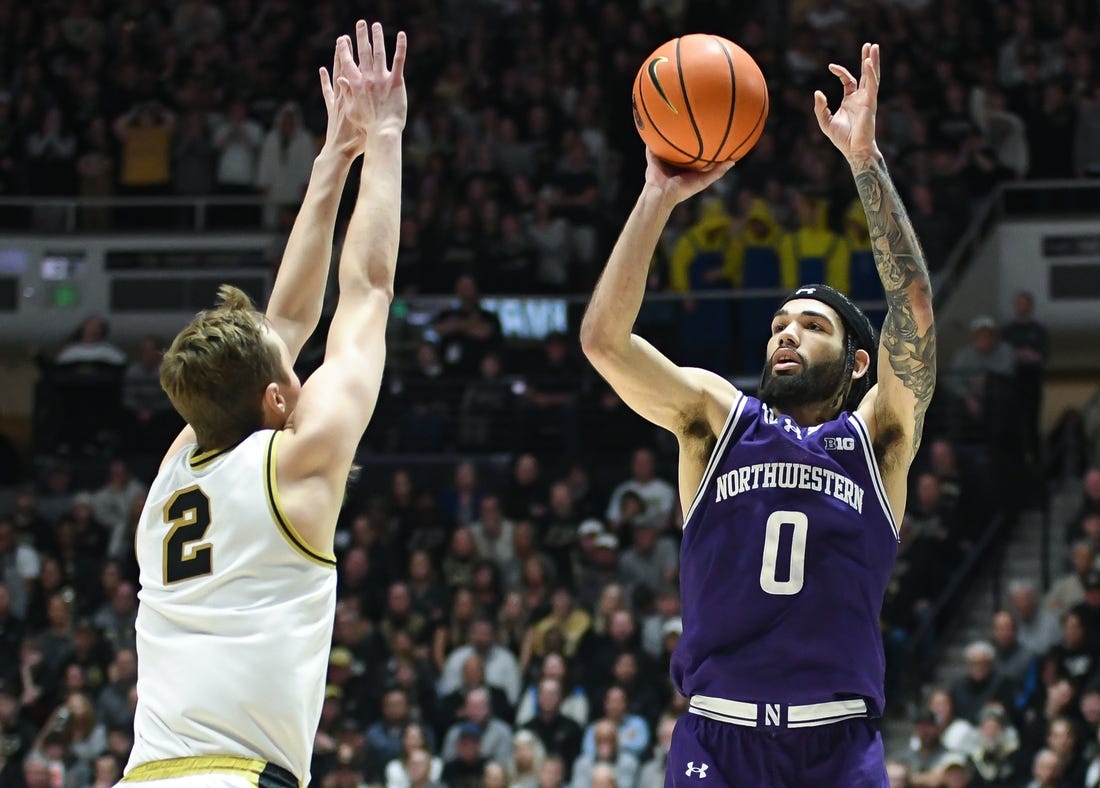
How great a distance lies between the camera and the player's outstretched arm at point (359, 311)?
400 cm

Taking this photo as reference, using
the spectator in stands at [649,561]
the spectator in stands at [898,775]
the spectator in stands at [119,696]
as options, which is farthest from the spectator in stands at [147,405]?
the spectator in stands at [898,775]

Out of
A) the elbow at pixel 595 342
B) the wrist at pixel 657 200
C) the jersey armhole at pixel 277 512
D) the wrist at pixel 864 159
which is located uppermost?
the wrist at pixel 864 159

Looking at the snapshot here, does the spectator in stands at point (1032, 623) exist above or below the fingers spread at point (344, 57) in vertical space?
below

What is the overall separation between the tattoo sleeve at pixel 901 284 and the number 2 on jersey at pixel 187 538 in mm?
2299

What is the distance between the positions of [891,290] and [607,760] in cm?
825

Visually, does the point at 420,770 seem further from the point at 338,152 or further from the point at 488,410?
the point at 338,152

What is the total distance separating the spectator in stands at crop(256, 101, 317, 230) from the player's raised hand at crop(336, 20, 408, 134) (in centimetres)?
1489

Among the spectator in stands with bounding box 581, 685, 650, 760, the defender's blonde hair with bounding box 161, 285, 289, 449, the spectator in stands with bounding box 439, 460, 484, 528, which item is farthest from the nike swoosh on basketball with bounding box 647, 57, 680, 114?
the spectator in stands with bounding box 439, 460, 484, 528

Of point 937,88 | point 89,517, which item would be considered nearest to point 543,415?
point 89,517

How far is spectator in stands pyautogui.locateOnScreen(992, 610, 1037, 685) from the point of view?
13266 millimetres

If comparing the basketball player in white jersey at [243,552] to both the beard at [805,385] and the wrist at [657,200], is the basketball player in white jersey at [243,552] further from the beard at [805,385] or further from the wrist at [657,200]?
the beard at [805,385]

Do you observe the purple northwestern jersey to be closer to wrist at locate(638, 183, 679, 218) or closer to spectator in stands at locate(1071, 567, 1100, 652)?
wrist at locate(638, 183, 679, 218)

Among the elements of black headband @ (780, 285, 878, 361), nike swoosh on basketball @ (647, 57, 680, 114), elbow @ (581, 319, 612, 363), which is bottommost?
elbow @ (581, 319, 612, 363)

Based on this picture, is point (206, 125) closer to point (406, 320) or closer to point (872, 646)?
point (406, 320)
